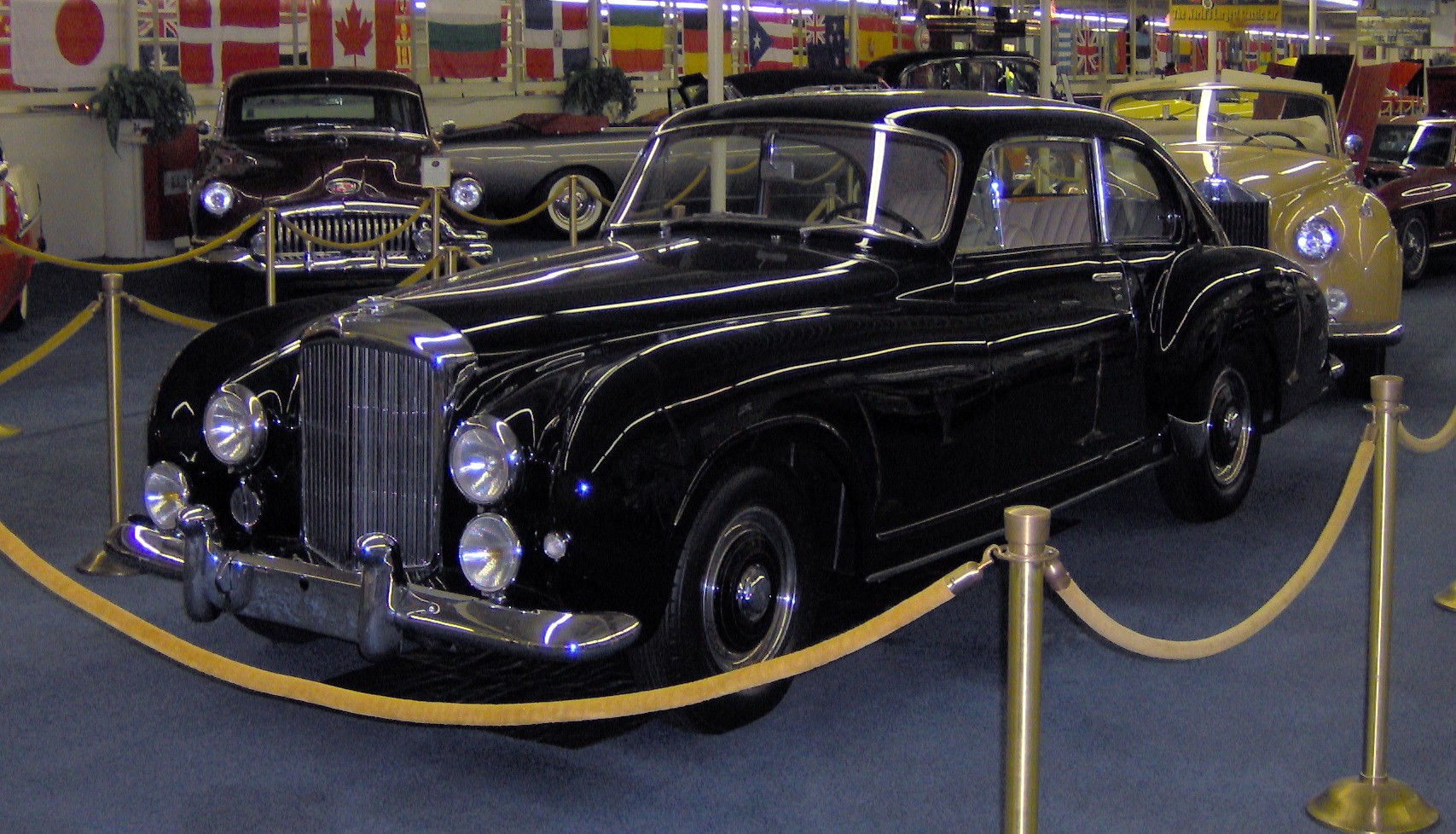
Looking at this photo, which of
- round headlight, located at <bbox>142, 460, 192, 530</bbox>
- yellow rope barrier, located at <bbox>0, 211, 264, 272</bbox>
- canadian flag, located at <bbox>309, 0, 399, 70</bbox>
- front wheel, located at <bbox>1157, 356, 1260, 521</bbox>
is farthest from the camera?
canadian flag, located at <bbox>309, 0, 399, 70</bbox>

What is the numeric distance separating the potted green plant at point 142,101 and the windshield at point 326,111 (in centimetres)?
314

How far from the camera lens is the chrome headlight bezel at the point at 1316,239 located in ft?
26.1

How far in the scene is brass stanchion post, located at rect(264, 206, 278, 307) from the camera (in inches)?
347

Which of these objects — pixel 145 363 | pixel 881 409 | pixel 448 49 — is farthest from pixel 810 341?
pixel 448 49

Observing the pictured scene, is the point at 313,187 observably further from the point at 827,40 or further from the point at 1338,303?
the point at 827,40

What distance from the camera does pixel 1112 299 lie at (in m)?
5.12

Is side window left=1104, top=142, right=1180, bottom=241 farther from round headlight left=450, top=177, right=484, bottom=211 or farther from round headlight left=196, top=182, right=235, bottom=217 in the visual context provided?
round headlight left=196, top=182, right=235, bottom=217

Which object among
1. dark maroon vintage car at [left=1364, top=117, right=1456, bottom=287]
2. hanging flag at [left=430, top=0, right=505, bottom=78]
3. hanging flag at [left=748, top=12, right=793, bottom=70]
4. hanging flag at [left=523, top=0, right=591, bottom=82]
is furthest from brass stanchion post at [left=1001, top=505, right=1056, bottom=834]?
hanging flag at [left=748, top=12, right=793, bottom=70]

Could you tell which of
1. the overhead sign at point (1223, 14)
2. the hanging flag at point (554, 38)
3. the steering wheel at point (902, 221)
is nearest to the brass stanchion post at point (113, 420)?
the steering wheel at point (902, 221)

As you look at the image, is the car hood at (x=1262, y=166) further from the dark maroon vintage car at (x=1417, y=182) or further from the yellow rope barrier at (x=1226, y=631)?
the yellow rope barrier at (x=1226, y=631)

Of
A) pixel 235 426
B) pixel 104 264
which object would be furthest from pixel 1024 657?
pixel 104 264

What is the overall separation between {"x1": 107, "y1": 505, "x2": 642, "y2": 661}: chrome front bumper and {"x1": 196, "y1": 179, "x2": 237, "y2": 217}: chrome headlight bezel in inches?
252

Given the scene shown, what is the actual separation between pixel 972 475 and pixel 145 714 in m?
2.29

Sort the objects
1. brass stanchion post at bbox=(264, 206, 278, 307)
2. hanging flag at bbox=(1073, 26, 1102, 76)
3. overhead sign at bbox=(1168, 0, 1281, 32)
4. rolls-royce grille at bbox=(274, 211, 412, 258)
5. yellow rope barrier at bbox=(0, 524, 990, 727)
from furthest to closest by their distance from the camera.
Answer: hanging flag at bbox=(1073, 26, 1102, 76), overhead sign at bbox=(1168, 0, 1281, 32), rolls-royce grille at bbox=(274, 211, 412, 258), brass stanchion post at bbox=(264, 206, 278, 307), yellow rope barrier at bbox=(0, 524, 990, 727)
